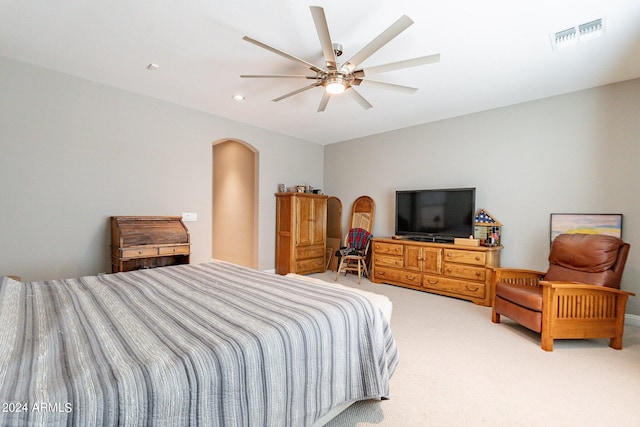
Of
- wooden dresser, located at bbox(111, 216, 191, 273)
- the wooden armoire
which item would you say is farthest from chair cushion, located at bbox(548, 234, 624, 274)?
wooden dresser, located at bbox(111, 216, 191, 273)

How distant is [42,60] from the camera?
9.51ft

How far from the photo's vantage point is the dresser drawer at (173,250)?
3395mm

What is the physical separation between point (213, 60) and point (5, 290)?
2432mm

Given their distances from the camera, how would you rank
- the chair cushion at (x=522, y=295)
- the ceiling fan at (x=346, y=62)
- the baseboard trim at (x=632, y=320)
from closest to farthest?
the ceiling fan at (x=346, y=62), the chair cushion at (x=522, y=295), the baseboard trim at (x=632, y=320)

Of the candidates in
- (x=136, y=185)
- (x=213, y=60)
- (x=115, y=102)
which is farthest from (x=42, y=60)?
(x=213, y=60)

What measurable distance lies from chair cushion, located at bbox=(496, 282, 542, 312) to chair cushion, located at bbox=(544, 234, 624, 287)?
36 centimetres

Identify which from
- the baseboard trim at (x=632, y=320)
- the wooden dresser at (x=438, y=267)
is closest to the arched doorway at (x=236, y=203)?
the wooden dresser at (x=438, y=267)

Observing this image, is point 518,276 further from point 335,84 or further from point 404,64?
point 335,84

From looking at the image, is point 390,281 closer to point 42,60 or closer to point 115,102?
point 115,102

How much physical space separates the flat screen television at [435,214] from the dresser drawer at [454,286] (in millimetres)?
641

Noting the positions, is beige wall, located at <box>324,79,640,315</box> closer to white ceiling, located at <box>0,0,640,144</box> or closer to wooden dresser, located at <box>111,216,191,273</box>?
white ceiling, located at <box>0,0,640,144</box>

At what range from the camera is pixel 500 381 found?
6.68ft

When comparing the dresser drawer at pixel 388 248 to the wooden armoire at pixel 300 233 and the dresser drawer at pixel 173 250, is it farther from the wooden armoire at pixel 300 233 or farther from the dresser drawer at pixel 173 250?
the dresser drawer at pixel 173 250

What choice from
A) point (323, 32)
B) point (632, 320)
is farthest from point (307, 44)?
point (632, 320)
